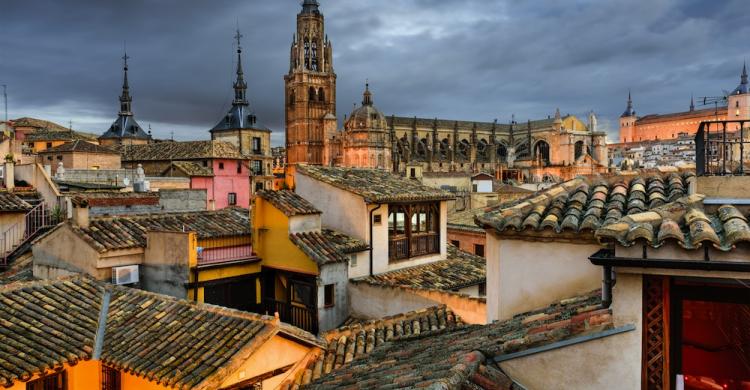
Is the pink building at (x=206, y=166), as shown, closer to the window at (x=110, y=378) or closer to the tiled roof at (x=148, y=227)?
the tiled roof at (x=148, y=227)

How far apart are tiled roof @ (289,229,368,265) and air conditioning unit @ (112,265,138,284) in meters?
3.92

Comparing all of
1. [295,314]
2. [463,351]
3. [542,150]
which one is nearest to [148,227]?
[295,314]

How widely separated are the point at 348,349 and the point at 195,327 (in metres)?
2.60

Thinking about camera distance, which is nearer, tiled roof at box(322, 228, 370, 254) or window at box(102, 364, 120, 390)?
window at box(102, 364, 120, 390)

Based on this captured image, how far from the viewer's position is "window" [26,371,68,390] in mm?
8469

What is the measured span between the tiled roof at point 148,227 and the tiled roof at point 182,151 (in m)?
32.1

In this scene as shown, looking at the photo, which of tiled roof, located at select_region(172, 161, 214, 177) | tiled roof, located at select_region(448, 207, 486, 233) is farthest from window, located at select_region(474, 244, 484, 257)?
tiled roof, located at select_region(172, 161, 214, 177)

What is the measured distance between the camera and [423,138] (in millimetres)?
96625

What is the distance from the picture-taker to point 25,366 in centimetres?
774

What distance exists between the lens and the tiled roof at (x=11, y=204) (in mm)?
18328

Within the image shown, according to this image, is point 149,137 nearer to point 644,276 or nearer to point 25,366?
point 25,366

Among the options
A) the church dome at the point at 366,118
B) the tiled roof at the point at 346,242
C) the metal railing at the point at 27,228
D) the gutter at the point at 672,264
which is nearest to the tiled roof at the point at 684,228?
the gutter at the point at 672,264

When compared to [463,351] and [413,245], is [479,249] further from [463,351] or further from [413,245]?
[463,351]

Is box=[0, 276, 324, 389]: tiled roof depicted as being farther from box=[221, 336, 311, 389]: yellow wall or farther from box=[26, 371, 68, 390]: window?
box=[26, 371, 68, 390]: window
